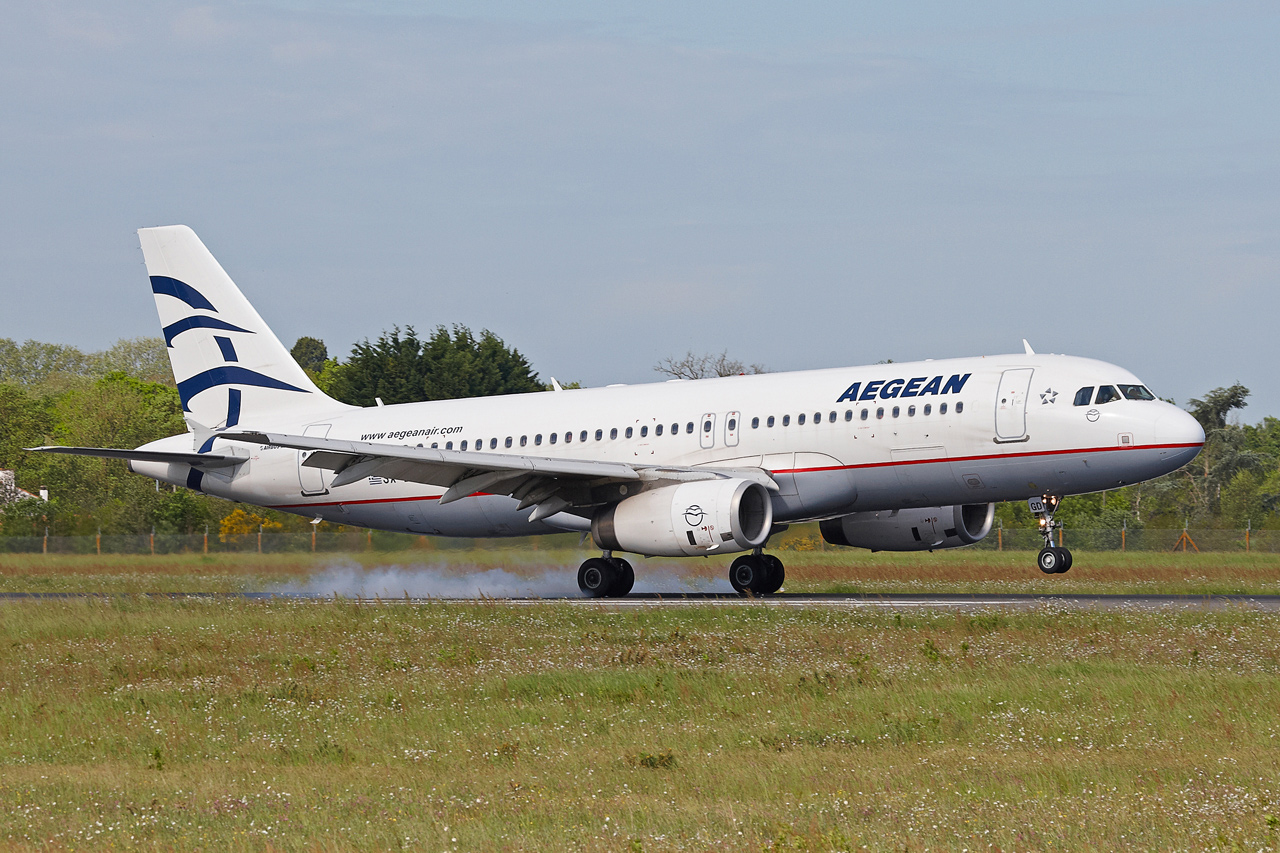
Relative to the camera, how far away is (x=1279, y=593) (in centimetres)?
A: 2741

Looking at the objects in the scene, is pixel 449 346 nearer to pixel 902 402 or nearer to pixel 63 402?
pixel 63 402

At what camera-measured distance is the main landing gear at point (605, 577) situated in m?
28.2

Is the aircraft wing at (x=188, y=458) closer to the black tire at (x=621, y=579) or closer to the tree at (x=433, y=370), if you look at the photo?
the black tire at (x=621, y=579)

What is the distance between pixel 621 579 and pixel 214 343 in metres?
12.4

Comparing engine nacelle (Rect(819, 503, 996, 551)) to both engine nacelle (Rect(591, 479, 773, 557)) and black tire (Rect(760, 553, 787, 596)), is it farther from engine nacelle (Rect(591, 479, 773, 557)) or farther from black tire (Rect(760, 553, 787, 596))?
engine nacelle (Rect(591, 479, 773, 557))

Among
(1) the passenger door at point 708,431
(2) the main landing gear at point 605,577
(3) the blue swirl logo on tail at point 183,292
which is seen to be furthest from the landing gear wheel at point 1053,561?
(3) the blue swirl logo on tail at point 183,292

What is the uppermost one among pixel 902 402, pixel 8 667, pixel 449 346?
pixel 449 346

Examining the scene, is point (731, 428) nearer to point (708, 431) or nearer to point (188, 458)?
point (708, 431)

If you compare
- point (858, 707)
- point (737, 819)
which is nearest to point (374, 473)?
point (858, 707)

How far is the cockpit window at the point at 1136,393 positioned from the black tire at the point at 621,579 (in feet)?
33.0

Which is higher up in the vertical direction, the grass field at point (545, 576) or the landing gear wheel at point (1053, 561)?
the landing gear wheel at point (1053, 561)

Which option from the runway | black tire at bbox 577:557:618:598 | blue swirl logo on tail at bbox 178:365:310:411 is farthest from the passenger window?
blue swirl logo on tail at bbox 178:365:310:411

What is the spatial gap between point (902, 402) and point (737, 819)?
57.8 ft

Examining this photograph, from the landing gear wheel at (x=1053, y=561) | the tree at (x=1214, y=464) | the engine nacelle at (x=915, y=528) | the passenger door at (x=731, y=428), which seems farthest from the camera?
the tree at (x=1214, y=464)
